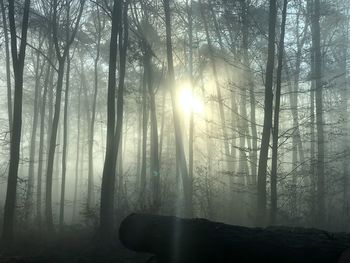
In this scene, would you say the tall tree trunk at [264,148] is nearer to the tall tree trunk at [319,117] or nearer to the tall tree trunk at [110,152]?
the tall tree trunk at [319,117]

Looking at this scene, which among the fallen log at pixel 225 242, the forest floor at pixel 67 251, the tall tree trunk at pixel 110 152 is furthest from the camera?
the tall tree trunk at pixel 110 152

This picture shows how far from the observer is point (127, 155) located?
54188mm

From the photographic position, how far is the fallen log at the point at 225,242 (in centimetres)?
675

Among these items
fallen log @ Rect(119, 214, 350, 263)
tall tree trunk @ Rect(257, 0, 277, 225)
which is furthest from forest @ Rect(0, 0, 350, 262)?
fallen log @ Rect(119, 214, 350, 263)

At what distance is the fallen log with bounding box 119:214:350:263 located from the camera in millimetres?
6750

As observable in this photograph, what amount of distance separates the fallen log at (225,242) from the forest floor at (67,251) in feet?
10.6

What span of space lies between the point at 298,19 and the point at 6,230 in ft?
55.0

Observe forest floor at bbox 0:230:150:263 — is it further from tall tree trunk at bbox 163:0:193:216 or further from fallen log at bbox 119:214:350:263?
tall tree trunk at bbox 163:0:193:216

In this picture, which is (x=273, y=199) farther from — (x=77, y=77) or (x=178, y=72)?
(x=77, y=77)

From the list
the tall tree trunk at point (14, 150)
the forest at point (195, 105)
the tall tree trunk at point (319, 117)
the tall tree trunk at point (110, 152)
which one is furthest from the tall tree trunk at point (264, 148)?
the tall tree trunk at point (14, 150)

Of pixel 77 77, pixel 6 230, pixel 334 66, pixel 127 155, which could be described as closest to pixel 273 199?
pixel 6 230

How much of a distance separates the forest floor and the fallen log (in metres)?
3.24

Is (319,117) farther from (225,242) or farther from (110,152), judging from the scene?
(225,242)

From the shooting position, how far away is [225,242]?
24.2 ft
